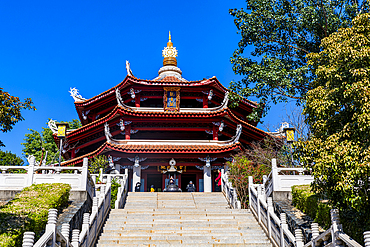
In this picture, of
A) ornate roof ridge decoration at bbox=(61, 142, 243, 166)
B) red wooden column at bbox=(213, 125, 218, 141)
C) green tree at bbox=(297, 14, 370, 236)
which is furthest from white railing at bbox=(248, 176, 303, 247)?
red wooden column at bbox=(213, 125, 218, 141)

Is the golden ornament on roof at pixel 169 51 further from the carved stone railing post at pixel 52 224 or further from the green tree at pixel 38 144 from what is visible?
the carved stone railing post at pixel 52 224

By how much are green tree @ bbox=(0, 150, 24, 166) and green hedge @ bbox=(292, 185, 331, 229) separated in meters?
32.9

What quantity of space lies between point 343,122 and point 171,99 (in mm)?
17400

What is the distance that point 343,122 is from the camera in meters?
8.48

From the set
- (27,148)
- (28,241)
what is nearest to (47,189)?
(28,241)

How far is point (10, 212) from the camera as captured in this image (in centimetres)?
977

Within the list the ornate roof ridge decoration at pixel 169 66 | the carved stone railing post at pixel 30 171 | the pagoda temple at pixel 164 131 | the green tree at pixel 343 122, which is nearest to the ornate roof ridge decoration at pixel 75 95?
the pagoda temple at pixel 164 131

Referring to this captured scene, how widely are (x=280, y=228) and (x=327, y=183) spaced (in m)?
2.68

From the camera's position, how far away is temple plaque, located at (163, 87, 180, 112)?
2478cm

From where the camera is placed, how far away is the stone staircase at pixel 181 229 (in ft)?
35.0

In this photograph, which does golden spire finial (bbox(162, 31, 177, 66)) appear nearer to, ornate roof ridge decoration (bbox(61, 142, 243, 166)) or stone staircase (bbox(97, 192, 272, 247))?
ornate roof ridge decoration (bbox(61, 142, 243, 166))

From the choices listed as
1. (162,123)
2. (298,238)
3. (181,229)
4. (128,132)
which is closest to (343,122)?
(298,238)

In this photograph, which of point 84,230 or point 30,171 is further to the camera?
point 30,171

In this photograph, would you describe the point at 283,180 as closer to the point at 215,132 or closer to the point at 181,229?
the point at 181,229
